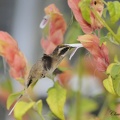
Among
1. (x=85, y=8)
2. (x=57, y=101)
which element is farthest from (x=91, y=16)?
(x=57, y=101)

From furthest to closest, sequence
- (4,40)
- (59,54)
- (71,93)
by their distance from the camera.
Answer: (71,93) < (4,40) < (59,54)

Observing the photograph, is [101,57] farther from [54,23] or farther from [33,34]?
[33,34]

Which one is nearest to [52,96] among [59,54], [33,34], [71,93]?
[59,54]

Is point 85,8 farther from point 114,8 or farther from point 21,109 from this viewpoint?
point 21,109

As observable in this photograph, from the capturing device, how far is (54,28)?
29.0 inches

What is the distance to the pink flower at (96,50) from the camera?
1.96ft

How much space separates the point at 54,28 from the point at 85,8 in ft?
0.47

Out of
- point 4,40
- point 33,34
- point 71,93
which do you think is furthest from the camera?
point 33,34

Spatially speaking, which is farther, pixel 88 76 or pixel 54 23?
pixel 88 76

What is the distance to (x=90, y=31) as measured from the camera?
616mm

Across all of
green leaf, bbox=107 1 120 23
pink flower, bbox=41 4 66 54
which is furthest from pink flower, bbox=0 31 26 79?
green leaf, bbox=107 1 120 23

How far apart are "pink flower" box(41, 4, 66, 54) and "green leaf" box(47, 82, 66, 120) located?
0.10 m

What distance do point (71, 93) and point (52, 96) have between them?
24cm

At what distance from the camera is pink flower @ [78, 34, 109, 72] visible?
1.96ft
